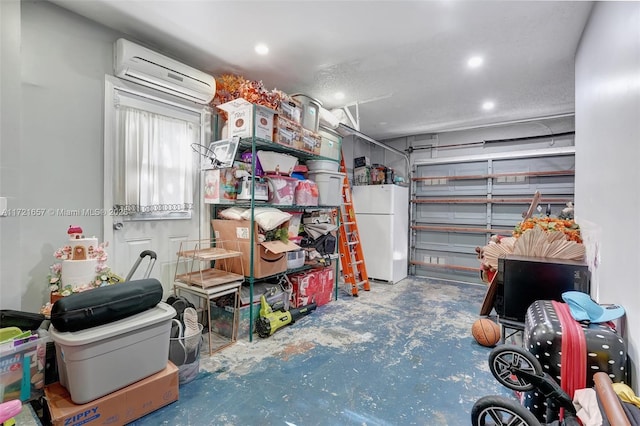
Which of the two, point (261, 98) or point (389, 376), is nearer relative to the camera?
point (389, 376)

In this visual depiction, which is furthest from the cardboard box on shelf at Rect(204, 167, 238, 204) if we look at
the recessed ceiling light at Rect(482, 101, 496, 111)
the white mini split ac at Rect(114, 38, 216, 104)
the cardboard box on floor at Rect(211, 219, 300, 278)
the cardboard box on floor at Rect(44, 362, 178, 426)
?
the recessed ceiling light at Rect(482, 101, 496, 111)

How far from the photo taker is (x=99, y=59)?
7.79 feet

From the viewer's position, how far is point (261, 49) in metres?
2.73

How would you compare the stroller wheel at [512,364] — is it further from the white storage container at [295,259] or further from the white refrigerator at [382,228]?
the white refrigerator at [382,228]

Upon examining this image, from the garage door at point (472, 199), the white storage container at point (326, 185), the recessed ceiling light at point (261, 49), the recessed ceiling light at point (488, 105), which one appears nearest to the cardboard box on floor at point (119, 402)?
the white storage container at point (326, 185)

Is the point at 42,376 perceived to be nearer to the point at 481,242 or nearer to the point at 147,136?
the point at 147,136

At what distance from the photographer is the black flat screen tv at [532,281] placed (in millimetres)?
1992

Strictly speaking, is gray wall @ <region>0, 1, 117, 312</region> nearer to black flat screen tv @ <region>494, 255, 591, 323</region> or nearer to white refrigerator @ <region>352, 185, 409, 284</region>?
black flat screen tv @ <region>494, 255, 591, 323</region>

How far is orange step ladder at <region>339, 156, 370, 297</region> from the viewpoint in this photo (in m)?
4.45

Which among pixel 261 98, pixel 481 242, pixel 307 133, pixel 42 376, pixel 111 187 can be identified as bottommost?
pixel 42 376

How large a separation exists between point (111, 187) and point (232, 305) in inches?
59.1

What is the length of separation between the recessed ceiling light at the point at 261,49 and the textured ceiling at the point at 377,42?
0.19 ft

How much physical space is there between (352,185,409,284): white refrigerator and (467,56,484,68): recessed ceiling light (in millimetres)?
2319

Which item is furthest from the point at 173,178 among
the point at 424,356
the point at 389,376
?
the point at 424,356
